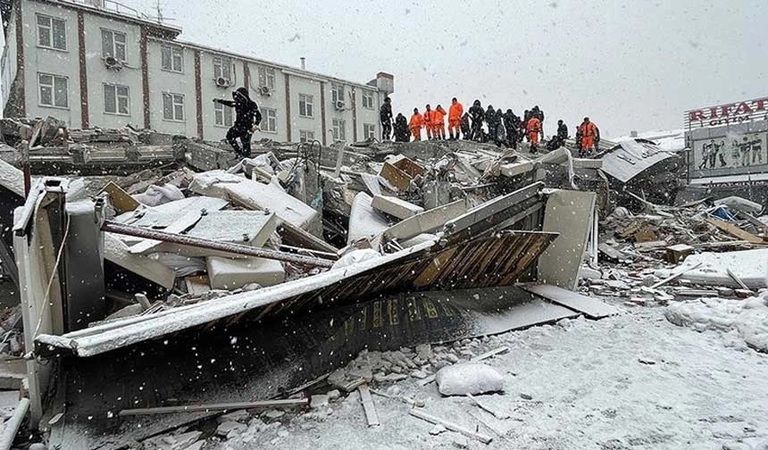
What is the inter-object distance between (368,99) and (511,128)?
16.7m

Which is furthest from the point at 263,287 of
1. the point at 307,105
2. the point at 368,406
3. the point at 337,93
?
the point at 337,93

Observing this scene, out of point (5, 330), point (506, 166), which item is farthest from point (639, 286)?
point (5, 330)

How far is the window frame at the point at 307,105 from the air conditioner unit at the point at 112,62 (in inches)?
384

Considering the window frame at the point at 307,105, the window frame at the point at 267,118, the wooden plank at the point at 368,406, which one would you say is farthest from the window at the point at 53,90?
the wooden plank at the point at 368,406

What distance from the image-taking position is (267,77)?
2555cm

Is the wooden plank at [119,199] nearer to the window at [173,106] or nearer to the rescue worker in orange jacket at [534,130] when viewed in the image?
the rescue worker in orange jacket at [534,130]

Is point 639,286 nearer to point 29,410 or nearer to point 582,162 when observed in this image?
point 582,162

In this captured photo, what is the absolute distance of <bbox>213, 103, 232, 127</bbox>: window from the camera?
23719mm

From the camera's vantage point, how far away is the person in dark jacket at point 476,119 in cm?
1543

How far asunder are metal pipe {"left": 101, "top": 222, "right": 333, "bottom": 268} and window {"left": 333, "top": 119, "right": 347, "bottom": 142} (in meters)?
25.7

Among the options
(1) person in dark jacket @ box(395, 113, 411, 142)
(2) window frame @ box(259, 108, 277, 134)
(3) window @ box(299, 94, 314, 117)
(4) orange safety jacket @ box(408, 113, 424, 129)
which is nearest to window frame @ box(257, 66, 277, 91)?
(2) window frame @ box(259, 108, 277, 134)

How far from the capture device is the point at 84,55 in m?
19.8

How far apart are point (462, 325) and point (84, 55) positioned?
903 inches

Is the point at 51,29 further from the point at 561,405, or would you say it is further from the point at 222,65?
the point at 561,405
